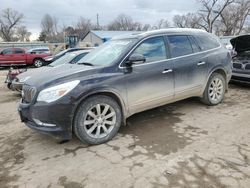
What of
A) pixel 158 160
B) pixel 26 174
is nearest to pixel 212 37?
pixel 158 160

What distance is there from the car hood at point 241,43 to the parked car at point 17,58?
1688 cm

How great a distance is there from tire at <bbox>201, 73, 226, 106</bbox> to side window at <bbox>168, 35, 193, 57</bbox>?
0.94 meters

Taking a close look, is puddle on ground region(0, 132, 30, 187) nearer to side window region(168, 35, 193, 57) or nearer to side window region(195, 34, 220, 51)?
side window region(168, 35, 193, 57)

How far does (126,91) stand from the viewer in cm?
435

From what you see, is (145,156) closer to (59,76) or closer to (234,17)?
(59,76)

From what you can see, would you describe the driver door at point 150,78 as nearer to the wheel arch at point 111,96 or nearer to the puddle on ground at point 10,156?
the wheel arch at point 111,96

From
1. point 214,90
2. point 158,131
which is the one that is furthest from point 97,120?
point 214,90

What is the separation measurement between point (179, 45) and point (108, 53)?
1.47 m

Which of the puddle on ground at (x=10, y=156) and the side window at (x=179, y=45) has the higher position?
the side window at (x=179, y=45)

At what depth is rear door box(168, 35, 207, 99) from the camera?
16.6 ft

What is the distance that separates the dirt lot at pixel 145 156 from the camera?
125 inches

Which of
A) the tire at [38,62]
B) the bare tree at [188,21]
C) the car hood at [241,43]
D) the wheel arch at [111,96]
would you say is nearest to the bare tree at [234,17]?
the bare tree at [188,21]

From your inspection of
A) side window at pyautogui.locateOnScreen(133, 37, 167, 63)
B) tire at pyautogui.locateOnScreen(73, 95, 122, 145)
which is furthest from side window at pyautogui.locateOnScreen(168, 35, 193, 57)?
tire at pyautogui.locateOnScreen(73, 95, 122, 145)

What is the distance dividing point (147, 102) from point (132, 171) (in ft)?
5.29
